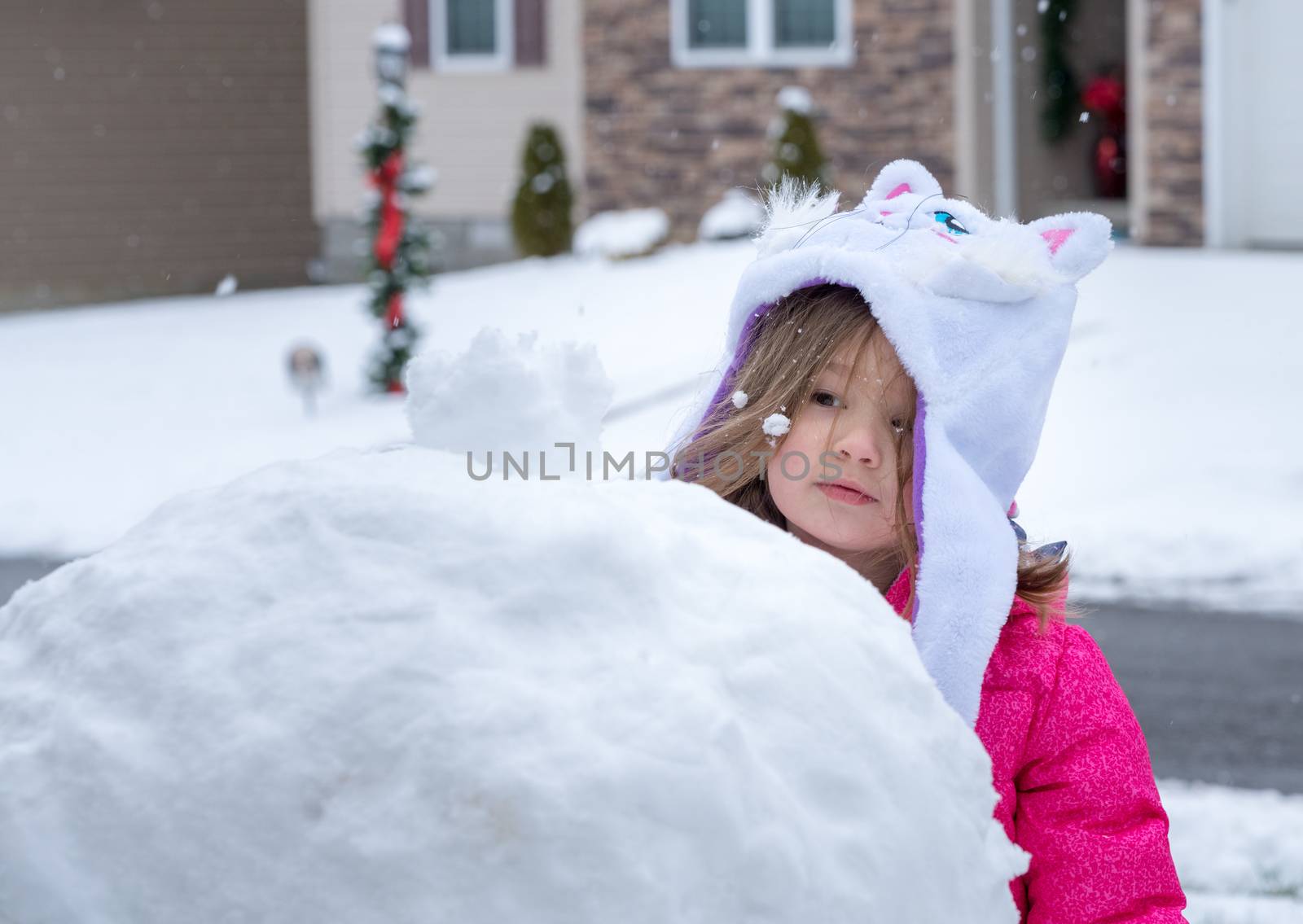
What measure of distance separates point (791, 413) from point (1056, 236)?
40 centimetres

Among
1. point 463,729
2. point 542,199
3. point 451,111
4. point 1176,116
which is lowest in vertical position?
point 463,729

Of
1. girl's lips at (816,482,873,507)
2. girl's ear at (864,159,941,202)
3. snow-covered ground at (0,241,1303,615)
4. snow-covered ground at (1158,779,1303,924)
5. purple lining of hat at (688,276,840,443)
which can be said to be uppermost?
girl's ear at (864,159,941,202)

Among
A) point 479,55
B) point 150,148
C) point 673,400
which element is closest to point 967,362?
point 673,400

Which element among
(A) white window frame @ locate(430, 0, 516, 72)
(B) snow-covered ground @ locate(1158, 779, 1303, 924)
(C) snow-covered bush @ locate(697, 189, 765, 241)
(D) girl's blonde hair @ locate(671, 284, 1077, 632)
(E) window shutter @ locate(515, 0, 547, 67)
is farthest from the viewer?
(A) white window frame @ locate(430, 0, 516, 72)

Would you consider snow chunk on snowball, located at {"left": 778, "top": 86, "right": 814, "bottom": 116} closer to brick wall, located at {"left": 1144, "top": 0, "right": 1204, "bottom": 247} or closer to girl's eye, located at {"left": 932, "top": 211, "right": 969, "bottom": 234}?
brick wall, located at {"left": 1144, "top": 0, "right": 1204, "bottom": 247}

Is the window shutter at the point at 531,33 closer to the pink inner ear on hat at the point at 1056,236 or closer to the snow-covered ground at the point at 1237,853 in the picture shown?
the snow-covered ground at the point at 1237,853

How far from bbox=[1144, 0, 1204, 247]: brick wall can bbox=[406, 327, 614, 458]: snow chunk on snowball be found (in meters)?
13.2

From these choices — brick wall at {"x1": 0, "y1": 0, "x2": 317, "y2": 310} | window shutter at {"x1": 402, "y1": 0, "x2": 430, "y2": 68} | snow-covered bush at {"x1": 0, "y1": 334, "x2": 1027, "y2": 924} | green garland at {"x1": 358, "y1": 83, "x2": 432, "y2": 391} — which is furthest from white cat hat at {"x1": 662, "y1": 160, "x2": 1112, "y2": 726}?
brick wall at {"x1": 0, "y1": 0, "x2": 317, "y2": 310}

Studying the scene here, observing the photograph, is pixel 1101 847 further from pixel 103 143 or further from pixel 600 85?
pixel 103 143

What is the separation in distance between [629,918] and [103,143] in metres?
17.6

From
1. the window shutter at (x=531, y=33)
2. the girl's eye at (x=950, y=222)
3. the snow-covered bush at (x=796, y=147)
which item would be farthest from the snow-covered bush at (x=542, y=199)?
the girl's eye at (x=950, y=222)

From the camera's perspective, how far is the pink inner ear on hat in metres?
1.95

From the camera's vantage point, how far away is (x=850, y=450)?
6.55 feet

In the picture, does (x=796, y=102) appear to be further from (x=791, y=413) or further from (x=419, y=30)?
(x=791, y=413)
